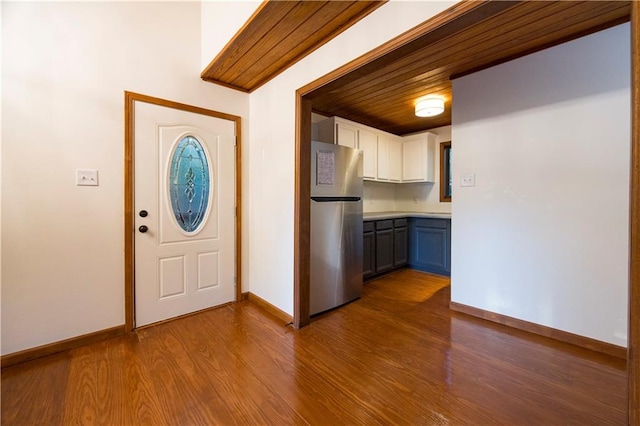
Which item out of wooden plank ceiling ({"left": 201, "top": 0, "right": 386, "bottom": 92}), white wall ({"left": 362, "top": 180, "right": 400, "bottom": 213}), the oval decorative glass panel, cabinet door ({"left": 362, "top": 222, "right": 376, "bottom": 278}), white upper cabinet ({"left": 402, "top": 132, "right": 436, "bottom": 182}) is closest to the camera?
wooden plank ceiling ({"left": 201, "top": 0, "right": 386, "bottom": 92})

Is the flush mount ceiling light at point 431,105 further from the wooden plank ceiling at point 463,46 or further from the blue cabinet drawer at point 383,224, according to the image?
the blue cabinet drawer at point 383,224

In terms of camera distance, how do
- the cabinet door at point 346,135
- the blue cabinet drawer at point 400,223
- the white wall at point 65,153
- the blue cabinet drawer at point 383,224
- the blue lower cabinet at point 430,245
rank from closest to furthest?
the white wall at point 65,153 < the cabinet door at point 346,135 < the blue cabinet drawer at point 383,224 < the blue lower cabinet at point 430,245 < the blue cabinet drawer at point 400,223

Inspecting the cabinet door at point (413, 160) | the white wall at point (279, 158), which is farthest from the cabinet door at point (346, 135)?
the cabinet door at point (413, 160)

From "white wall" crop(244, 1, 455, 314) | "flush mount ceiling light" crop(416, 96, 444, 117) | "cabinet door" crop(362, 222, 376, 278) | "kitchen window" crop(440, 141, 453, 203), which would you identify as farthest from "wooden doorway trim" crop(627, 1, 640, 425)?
"kitchen window" crop(440, 141, 453, 203)

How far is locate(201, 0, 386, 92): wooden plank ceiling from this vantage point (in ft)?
5.64

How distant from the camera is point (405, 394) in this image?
155 cm

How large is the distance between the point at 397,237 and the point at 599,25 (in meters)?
2.88

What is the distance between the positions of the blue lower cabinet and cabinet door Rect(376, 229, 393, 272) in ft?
1.63

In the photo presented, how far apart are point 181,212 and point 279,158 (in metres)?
1.09

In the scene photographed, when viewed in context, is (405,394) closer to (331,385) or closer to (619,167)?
(331,385)

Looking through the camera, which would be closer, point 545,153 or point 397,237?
point 545,153

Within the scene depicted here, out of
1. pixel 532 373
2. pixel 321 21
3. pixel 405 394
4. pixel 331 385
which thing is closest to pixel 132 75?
pixel 321 21

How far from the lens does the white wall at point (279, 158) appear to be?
1916mm

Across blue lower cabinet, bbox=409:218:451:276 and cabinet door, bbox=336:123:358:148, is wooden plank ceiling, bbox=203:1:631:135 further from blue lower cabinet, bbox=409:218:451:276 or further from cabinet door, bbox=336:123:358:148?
blue lower cabinet, bbox=409:218:451:276
